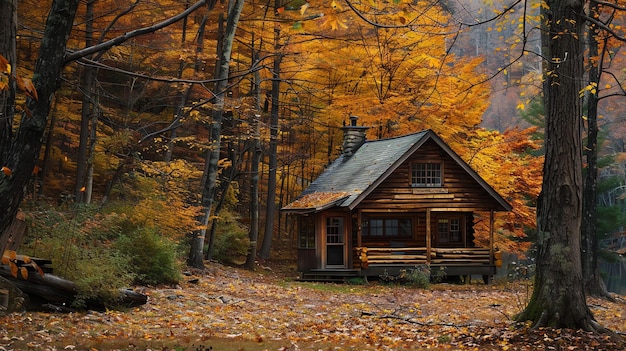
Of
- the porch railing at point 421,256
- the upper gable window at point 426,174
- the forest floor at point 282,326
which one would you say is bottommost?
the forest floor at point 282,326

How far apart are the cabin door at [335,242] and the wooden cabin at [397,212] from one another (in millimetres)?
31

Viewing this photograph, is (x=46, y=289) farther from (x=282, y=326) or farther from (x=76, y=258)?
(x=282, y=326)

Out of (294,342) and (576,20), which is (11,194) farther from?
(576,20)

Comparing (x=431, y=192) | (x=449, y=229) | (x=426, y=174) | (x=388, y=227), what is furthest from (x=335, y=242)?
(x=449, y=229)

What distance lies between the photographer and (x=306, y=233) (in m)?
26.0

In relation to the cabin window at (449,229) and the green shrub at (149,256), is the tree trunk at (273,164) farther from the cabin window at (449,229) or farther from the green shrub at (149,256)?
the green shrub at (149,256)

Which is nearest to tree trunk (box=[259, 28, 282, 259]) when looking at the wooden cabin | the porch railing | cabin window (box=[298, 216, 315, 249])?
cabin window (box=[298, 216, 315, 249])

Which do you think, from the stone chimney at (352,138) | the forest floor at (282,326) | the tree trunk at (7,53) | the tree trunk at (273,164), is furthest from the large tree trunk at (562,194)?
the stone chimney at (352,138)

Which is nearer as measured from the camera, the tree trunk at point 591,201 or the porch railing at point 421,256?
the tree trunk at point 591,201

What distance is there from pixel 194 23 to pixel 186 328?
18.1 meters

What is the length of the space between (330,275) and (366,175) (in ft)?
13.1

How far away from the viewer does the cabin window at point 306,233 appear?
25.5m

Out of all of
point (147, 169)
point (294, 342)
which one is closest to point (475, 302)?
point (294, 342)

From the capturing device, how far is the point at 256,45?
26.7 meters
